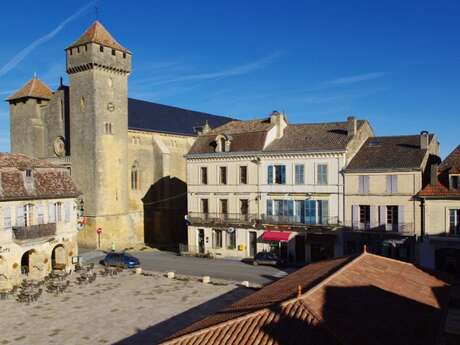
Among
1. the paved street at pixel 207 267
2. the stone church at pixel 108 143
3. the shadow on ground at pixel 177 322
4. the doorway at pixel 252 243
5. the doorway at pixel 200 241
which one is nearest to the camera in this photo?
the shadow on ground at pixel 177 322

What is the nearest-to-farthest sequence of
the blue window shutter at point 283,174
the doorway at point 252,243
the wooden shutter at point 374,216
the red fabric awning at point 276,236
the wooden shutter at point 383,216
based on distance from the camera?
1. the wooden shutter at point 383,216
2. the wooden shutter at point 374,216
3. the red fabric awning at point 276,236
4. the blue window shutter at point 283,174
5. the doorway at point 252,243

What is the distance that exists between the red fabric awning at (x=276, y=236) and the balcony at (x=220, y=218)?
5.89 feet

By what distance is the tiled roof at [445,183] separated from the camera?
102 feet

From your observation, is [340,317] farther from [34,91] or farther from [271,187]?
[34,91]

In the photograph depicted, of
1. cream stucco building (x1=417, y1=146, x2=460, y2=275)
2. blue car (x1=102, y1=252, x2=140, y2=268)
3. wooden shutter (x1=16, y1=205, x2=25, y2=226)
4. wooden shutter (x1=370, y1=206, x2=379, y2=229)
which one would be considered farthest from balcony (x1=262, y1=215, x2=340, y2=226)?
wooden shutter (x1=16, y1=205, x2=25, y2=226)

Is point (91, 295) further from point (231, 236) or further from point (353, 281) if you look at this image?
point (353, 281)

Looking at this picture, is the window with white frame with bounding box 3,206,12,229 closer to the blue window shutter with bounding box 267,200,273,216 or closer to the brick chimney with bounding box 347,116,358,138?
the blue window shutter with bounding box 267,200,273,216

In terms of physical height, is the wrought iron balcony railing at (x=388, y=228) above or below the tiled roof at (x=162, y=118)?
below

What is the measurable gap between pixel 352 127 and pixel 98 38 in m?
25.6

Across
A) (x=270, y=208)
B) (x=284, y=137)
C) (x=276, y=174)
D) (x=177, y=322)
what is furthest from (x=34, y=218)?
(x=284, y=137)

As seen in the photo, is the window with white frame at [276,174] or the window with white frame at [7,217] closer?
the window with white frame at [7,217]

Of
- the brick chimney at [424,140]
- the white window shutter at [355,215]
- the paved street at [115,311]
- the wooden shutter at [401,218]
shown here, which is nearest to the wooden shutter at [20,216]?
the paved street at [115,311]

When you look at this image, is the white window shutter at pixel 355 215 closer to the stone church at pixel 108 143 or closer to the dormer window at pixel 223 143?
the dormer window at pixel 223 143

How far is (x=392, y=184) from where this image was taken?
3362 cm
